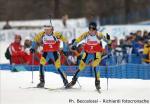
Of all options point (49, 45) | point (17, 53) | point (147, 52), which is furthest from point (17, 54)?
point (49, 45)

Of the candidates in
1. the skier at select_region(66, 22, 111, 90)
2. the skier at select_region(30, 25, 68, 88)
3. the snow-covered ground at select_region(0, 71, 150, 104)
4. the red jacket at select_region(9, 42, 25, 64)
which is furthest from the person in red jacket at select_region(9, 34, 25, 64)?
the skier at select_region(66, 22, 111, 90)

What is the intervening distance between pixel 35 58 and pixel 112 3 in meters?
42.4

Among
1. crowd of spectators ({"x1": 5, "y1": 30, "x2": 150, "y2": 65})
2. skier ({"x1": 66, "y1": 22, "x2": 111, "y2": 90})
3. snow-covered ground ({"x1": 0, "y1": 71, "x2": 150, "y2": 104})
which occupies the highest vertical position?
skier ({"x1": 66, "y1": 22, "x2": 111, "y2": 90})

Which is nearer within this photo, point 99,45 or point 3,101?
point 3,101

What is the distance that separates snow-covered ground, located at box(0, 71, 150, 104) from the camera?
1512cm

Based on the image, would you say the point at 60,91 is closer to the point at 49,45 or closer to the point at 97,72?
the point at 97,72

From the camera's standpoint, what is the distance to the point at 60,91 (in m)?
16.5

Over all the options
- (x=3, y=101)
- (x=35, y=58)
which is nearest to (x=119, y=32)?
(x=35, y=58)

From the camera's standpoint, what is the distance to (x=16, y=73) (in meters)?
19.5

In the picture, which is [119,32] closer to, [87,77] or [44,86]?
[87,77]

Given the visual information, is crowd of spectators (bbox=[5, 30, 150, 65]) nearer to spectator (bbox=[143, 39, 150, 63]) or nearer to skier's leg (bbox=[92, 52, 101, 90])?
spectator (bbox=[143, 39, 150, 63])

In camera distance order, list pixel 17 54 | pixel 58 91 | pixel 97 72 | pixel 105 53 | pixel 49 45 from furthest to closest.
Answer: pixel 17 54
pixel 105 53
pixel 49 45
pixel 97 72
pixel 58 91

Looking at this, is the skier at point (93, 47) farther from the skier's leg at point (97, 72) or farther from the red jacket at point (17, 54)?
the red jacket at point (17, 54)

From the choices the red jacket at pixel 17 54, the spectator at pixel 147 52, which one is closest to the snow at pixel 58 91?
the red jacket at pixel 17 54
